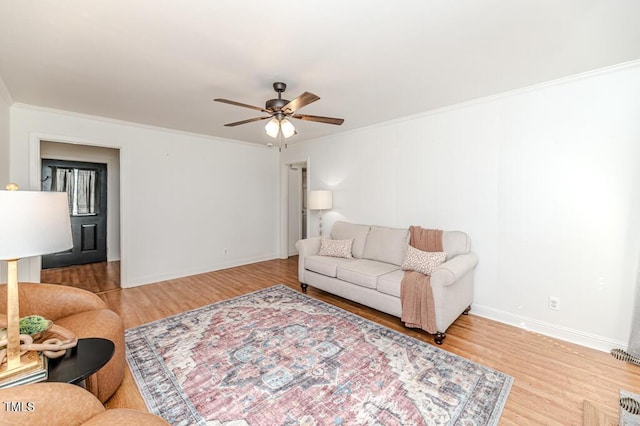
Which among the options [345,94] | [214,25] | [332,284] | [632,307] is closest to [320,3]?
[214,25]

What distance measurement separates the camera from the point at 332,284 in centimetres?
345

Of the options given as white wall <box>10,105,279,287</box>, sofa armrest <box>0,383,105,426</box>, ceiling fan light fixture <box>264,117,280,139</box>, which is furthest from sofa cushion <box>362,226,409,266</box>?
sofa armrest <box>0,383,105,426</box>

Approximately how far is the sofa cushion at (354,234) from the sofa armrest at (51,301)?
9.47 ft

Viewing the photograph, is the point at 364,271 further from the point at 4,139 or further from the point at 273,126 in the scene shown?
the point at 4,139

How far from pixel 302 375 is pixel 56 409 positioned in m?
1.44

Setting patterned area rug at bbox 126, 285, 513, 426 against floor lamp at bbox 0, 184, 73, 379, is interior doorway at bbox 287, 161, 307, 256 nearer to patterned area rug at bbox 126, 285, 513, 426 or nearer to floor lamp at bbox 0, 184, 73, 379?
patterned area rug at bbox 126, 285, 513, 426

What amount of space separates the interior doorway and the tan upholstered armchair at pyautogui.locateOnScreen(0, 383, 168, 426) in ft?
16.6

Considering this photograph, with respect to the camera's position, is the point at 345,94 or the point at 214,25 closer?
the point at 214,25

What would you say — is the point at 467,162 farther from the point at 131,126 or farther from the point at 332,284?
the point at 131,126

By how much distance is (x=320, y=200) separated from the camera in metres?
4.59

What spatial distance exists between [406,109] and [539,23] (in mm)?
1710

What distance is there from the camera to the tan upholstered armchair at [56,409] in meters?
0.90

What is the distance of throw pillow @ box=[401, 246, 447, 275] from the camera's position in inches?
115

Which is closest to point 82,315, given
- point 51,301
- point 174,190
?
point 51,301
